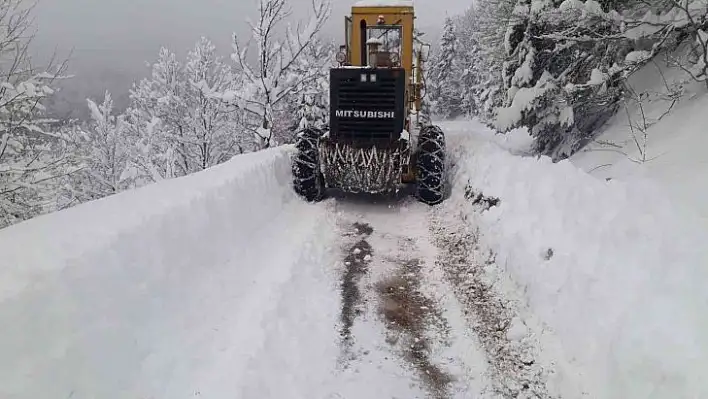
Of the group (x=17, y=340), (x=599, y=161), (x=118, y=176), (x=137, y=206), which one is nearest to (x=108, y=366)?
(x=17, y=340)

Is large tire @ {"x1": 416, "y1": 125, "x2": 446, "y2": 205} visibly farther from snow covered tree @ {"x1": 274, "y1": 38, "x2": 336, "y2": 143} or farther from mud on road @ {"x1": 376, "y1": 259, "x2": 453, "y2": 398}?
snow covered tree @ {"x1": 274, "y1": 38, "x2": 336, "y2": 143}

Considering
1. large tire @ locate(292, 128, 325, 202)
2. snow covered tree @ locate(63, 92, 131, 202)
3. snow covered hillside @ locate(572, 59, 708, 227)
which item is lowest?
snow covered tree @ locate(63, 92, 131, 202)

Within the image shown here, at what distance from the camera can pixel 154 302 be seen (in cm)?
443

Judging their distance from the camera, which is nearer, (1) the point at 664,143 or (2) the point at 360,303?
(2) the point at 360,303

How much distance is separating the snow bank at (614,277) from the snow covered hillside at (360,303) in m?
0.02

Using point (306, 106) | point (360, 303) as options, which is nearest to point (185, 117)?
point (306, 106)

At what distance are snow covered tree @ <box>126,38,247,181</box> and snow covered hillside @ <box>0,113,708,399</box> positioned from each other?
17.3 m

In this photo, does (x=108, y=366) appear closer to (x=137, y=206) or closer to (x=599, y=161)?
(x=137, y=206)

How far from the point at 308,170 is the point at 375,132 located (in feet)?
4.87

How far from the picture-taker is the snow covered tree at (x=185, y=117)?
23.8m

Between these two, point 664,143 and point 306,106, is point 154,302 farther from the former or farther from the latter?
point 306,106

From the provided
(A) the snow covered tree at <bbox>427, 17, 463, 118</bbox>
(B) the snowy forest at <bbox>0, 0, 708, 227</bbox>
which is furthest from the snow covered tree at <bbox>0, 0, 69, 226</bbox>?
(A) the snow covered tree at <bbox>427, 17, 463, 118</bbox>

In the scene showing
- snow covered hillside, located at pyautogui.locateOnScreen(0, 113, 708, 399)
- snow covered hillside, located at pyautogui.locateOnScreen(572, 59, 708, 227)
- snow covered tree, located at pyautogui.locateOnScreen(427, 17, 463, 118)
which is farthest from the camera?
snow covered tree, located at pyautogui.locateOnScreen(427, 17, 463, 118)

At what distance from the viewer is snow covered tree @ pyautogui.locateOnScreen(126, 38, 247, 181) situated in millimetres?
23844
